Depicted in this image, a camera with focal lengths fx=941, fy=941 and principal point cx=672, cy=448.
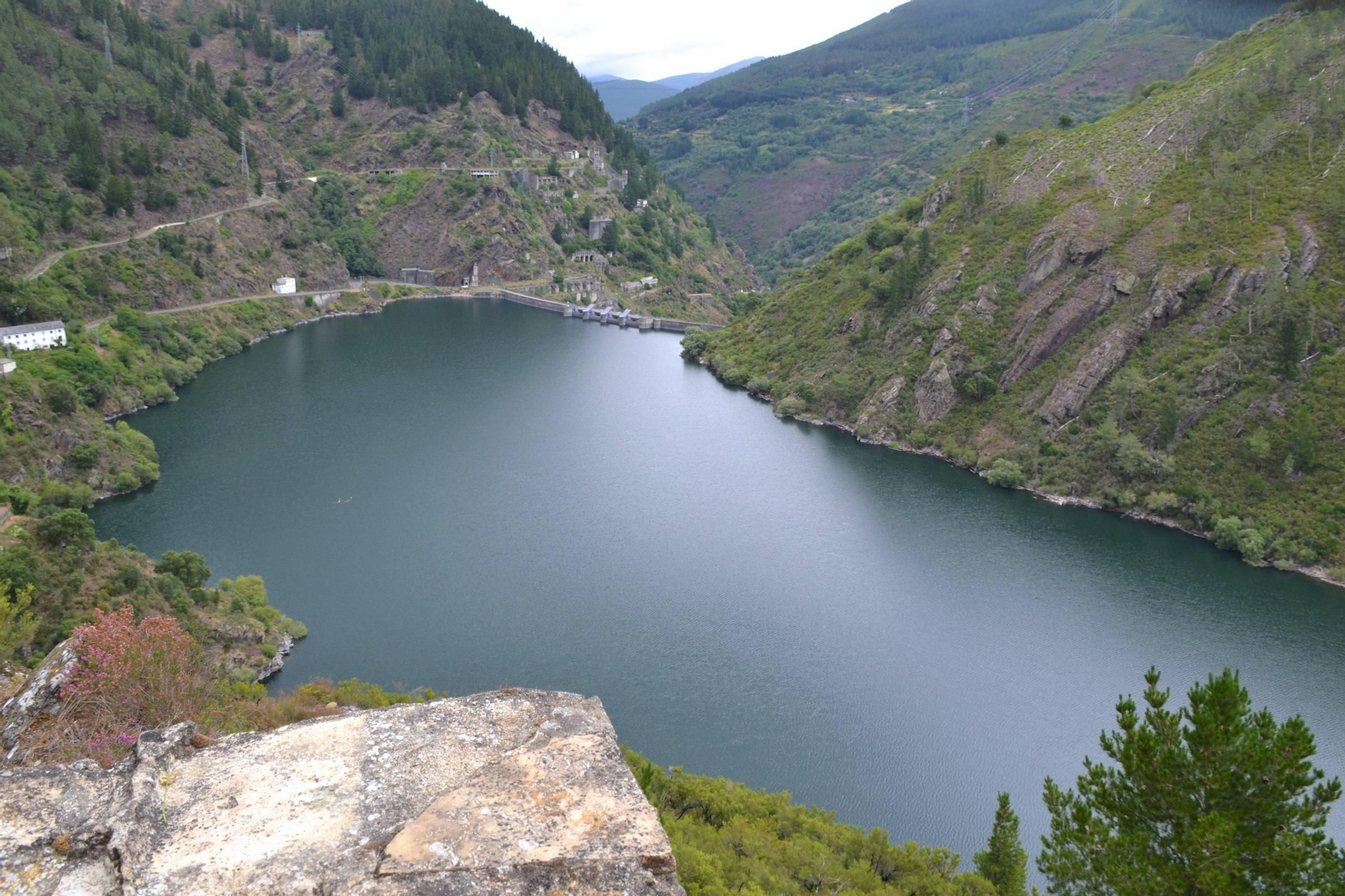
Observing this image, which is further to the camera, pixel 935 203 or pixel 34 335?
pixel 935 203

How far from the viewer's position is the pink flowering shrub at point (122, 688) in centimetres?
1662

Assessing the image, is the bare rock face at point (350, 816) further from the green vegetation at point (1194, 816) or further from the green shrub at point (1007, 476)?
the green shrub at point (1007, 476)

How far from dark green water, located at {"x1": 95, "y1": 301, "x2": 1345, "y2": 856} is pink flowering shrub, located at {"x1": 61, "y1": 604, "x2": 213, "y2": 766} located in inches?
494

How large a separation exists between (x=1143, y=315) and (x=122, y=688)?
51.9m

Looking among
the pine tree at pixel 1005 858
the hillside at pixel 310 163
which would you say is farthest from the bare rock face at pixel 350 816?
the hillside at pixel 310 163

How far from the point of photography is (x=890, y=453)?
57312mm

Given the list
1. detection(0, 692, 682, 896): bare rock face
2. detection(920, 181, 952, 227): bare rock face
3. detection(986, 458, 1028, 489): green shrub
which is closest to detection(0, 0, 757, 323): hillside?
detection(920, 181, 952, 227): bare rock face

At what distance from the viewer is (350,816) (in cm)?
1141

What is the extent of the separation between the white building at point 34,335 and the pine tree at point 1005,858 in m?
56.3

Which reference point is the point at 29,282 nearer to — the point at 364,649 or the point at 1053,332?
the point at 364,649

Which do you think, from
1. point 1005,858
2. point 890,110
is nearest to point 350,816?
point 1005,858

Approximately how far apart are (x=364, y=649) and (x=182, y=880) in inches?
942

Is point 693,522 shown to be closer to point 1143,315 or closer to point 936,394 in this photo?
point 936,394

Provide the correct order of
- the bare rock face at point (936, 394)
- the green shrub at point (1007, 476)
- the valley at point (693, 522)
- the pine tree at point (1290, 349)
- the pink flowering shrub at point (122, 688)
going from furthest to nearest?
1. the bare rock face at point (936, 394)
2. the green shrub at point (1007, 476)
3. the pine tree at point (1290, 349)
4. the pink flowering shrub at point (122, 688)
5. the valley at point (693, 522)
